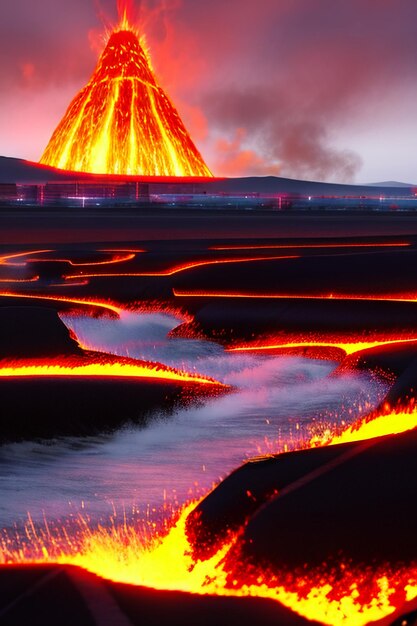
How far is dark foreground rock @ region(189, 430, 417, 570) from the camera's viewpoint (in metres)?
3.15

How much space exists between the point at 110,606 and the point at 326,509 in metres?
0.88

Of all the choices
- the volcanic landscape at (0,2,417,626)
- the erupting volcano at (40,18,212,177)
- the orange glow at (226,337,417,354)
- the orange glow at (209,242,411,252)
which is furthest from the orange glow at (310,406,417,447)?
the erupting volcano at (40,18,212,177)

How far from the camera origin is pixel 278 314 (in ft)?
30.9

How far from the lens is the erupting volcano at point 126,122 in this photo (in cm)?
6844

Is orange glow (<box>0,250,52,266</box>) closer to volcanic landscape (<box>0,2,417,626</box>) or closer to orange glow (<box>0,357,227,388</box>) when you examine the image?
volcanic landscape (<box>0,2,417,626</box>)

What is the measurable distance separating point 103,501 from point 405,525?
156 centimetres

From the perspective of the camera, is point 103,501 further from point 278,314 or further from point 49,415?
point 278,314

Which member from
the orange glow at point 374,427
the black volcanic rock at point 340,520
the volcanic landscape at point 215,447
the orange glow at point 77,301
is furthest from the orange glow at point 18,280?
the black volcanic rock at point 340,520

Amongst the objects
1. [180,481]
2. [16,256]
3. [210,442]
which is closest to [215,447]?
[210,442]

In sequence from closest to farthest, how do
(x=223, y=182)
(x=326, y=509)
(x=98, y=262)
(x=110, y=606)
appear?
(x=110, y=606) < (x=326, y=509) < (x=98, y=262) < (x=223, y=182)

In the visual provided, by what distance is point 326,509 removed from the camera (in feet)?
11.0

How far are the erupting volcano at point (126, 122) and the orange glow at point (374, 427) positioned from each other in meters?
64.4

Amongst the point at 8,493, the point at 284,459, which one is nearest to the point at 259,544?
the point at 284,459

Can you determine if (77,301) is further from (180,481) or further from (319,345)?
(180,481)
